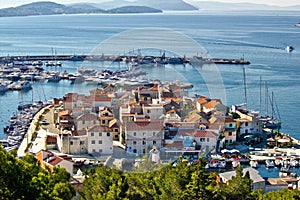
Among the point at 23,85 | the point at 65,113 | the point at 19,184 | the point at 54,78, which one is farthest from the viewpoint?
the point at 54,78

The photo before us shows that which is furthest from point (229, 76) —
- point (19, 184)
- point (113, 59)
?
point (19, 184)

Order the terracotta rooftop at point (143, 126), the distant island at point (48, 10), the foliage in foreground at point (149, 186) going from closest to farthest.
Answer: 1. the foliage in foreground at point (149, 186)
2. the terracotta rooftop at point (143, 126)
3. the distant island at point (48, 10)

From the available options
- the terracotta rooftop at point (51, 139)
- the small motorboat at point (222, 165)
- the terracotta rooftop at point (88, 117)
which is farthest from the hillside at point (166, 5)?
the small motorboat at point (222, 165)

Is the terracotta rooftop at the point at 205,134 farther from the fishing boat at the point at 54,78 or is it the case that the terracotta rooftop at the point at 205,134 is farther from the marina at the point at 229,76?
the fishing boat at the point at 54,78

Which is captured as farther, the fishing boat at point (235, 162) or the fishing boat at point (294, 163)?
the fishing boat at point (294, 163)

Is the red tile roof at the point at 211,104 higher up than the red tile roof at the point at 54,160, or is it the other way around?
the red tile roof at the point at 211,104

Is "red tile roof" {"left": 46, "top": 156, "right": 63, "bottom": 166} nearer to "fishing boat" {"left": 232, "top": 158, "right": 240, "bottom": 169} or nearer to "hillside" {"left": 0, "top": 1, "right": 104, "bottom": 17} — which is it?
"fishing boat" {"left": 232, "top": 158, "right": 240, "bottom": 169}

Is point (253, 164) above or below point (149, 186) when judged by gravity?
below

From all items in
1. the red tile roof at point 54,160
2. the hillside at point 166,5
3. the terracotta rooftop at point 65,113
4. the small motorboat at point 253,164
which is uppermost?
the hillside at point 166,5

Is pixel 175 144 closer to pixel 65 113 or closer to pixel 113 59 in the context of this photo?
pixel 65 113

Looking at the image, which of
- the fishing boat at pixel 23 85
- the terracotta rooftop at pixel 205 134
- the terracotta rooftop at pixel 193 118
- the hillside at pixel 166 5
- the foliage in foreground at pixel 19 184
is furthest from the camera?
the hillside at pixel 166 5

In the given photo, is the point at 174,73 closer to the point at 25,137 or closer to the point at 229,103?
the point at 229,103

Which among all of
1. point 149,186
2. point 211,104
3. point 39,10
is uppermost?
point 39,10

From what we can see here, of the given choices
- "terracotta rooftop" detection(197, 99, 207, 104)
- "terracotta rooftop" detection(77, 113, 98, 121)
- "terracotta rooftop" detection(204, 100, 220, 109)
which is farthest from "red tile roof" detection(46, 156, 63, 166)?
"terracotta rooftop" detection(197, 99, 207, 104)
